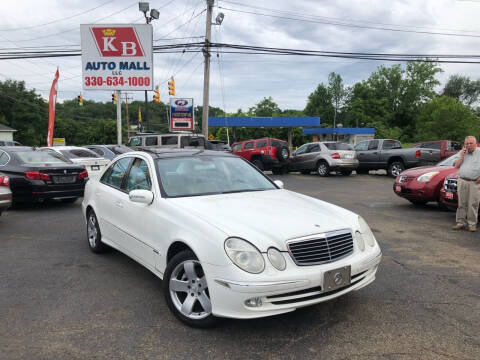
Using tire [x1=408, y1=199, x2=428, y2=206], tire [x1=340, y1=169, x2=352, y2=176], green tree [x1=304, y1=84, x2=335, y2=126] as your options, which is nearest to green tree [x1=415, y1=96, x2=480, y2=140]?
tire [x1=340, y1=169, x2=352, y2=176]

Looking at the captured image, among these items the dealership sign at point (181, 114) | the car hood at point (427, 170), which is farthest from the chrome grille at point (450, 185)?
the dealership sign at point (181, 114)

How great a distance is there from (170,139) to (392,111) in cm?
6981

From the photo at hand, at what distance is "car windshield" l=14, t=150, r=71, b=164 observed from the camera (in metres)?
9.25

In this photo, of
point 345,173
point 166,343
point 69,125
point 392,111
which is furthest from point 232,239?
point 69,125

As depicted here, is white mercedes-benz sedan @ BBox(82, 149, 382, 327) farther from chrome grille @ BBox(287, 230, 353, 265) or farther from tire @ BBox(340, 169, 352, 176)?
tire @ BBox(340, 169, 352, 176)

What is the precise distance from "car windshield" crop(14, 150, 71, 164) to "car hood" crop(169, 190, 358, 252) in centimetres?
687

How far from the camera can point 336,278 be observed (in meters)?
3.12

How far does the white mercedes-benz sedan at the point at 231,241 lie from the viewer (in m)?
2.95

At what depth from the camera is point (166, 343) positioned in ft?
10.0

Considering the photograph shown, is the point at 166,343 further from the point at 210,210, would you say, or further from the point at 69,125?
the point at 69,125

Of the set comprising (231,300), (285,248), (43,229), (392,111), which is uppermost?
(392,111)

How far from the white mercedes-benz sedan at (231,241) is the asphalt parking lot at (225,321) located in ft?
0.94

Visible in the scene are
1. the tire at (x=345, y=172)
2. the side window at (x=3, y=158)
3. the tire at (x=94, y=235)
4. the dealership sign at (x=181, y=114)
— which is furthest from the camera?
the dealership sign at (x=181, y=114)

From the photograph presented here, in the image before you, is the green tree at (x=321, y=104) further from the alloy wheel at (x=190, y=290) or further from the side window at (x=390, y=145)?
the alloy wheel at (x=190, y=290)
